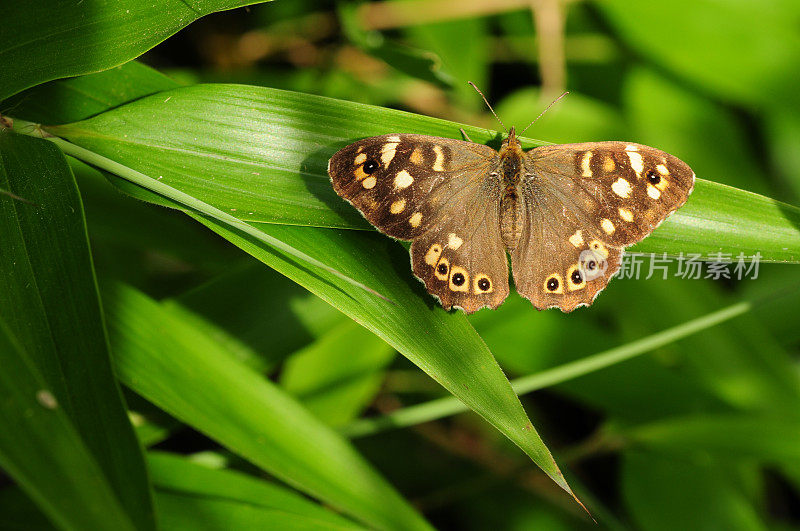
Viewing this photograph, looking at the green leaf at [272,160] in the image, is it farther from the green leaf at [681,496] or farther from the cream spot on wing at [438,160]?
the green leaf at [681,496]

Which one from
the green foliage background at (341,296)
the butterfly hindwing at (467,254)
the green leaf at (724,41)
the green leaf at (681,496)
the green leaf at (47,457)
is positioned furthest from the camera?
the green leaf at (724,41)

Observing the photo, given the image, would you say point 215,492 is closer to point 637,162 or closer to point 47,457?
point 47,457

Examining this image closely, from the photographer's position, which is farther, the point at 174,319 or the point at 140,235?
the point at 140,235

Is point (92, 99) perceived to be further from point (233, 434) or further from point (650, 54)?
point (650, 54)

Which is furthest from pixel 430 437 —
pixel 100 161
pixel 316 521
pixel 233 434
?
pixel 100 161

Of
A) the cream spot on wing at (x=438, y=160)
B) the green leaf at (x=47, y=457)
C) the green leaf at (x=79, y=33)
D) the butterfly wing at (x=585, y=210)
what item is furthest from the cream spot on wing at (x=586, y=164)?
the green leaf at (x=47, y=457)

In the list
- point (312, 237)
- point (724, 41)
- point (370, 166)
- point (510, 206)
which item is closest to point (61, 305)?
point (312, 237)
